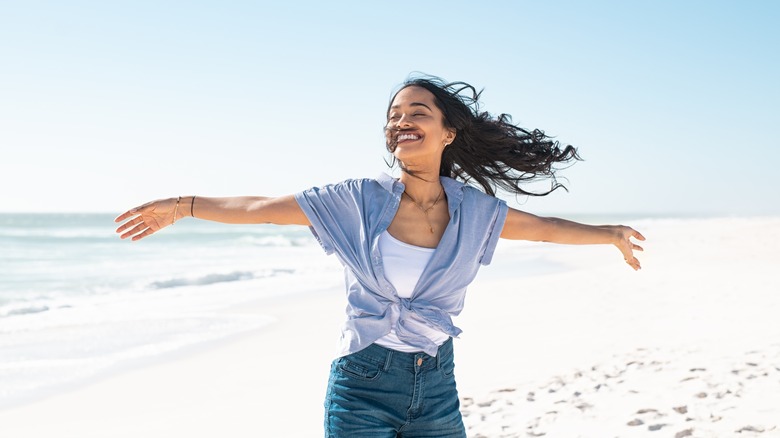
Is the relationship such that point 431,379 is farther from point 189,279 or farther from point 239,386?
point 189,279

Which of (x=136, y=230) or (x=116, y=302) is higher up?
(x=136, y=230)

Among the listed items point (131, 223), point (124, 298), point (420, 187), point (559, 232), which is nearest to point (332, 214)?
point (420, 187)

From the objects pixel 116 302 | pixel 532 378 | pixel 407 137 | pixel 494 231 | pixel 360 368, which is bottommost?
pixel 532 378

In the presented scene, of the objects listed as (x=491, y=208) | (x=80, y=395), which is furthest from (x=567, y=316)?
(x=491, y=208)

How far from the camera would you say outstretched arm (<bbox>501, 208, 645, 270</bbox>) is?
323cm

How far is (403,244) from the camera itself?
2947 millimetres

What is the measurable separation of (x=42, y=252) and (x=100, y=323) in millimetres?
21458

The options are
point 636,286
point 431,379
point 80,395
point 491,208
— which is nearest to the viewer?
point 431,379

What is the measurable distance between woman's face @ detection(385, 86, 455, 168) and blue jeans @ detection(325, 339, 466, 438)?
85cm

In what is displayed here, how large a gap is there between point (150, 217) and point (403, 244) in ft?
3.62

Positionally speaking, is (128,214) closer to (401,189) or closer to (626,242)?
(401,189)

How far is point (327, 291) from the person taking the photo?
14266mm

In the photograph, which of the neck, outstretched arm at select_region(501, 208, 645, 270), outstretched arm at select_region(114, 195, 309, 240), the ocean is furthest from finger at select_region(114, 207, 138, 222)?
the ocean

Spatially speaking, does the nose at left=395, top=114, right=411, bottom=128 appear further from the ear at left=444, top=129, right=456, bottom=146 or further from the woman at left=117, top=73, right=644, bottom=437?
the ear at left=444, top=129, right=456, bottom=146
